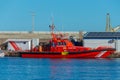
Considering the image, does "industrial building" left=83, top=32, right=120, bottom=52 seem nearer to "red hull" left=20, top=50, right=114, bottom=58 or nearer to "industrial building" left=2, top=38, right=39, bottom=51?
"red hull" left=20, top=50, right=114, bottom=58

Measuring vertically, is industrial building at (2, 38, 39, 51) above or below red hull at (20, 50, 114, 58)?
above

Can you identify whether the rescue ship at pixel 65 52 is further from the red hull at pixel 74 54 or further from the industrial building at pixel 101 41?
the industrial building at pixel 101 41

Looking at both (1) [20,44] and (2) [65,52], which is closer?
(2) [65,52]

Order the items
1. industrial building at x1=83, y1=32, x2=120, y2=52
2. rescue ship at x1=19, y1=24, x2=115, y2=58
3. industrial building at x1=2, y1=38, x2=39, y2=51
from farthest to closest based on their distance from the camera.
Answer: industrial building at x1=2, y1=38, x2=39, y2=51 < industrial building at x1=83, y1=32, x2=120, y2=52 < rescue ship at x1=19, y1=24, x2=115, y2=58

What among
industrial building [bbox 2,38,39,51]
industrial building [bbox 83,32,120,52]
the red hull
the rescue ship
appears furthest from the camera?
industrial building [bbox 2,38,39,51]

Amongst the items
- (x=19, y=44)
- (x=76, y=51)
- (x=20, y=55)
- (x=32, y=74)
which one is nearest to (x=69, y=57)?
(x=76, y=51)

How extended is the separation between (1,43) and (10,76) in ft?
194

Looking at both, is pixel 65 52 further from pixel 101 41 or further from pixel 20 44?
pixel 20 44

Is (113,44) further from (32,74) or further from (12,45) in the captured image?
(32,74)

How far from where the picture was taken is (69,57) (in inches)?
3391

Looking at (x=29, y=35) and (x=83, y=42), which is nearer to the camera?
Answer: (x=83, y=42)

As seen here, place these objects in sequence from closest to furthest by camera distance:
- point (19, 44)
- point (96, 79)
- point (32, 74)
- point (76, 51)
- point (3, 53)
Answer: point (96, 79), point (32, 74), point (76, 51), point (3, 53), point (19, 44)

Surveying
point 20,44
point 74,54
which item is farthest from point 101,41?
point 20,44

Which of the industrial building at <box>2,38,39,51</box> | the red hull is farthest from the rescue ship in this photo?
the industrial building at <box>2,38,39,51</box>
